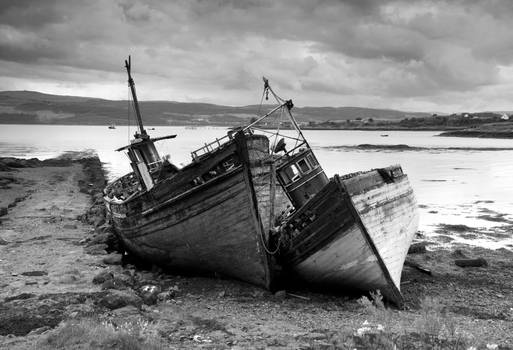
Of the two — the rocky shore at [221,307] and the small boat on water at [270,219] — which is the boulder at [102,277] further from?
the small boat on water at [270,219]

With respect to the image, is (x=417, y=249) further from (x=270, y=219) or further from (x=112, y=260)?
(x=112, y=260)

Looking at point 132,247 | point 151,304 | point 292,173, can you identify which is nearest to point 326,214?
point 292,173

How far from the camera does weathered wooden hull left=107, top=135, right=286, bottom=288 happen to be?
13.4m

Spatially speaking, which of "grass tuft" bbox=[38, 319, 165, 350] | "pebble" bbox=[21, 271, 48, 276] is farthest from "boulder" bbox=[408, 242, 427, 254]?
"pebble" bbox=[21, 271, 48, 276]

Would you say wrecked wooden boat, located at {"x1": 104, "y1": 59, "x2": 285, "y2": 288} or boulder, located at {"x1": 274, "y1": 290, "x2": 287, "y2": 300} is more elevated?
wrecked wooden boat, located at {"x1": 104, "y1": 59, "x2": 285, "y2": 288}

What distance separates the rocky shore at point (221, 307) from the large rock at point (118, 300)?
2 centimetres

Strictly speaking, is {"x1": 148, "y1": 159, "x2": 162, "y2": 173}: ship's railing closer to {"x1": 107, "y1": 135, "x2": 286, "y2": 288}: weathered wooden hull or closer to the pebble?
{"x1": 107, "y1": 135, "x2": 286, "y2": 288}: weathered wooden hull

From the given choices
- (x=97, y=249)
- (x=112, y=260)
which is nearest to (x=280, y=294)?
(x=112, y=260)

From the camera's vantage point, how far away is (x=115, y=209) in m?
18.1

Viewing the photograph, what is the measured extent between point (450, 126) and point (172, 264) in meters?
163

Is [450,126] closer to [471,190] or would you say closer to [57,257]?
[471,190]

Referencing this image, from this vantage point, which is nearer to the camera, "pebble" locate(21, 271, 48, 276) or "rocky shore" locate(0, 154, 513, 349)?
"rocky shore" locate(0, 154, 513, 349)

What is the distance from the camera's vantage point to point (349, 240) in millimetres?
12117

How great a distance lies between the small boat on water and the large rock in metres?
3.11
